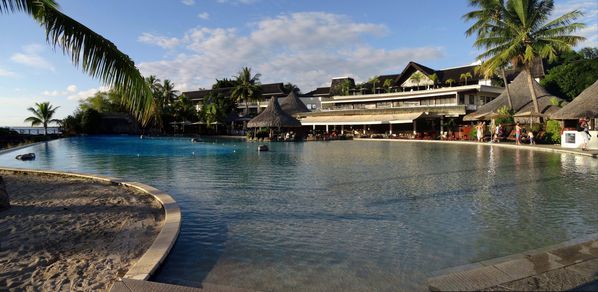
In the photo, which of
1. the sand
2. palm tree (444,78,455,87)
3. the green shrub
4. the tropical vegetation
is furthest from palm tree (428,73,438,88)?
the sand

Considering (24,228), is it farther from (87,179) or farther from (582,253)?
(582,253)

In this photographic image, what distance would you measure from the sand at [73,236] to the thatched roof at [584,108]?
22.9m

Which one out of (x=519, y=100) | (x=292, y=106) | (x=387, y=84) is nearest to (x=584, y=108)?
(x=519, y=100)

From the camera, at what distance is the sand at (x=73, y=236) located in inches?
157

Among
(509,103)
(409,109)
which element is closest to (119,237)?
(509,103)

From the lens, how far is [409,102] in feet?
141

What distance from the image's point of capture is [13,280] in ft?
12.8

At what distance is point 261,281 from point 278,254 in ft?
2.72

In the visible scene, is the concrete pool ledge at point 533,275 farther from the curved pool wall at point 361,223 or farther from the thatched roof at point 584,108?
the thatched roof at point 584,108

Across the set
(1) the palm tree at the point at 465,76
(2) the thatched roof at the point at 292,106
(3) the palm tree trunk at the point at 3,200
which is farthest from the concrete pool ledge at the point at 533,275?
(2) the thatched roof at the point at 292,106

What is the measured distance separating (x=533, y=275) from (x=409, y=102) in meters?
41.1

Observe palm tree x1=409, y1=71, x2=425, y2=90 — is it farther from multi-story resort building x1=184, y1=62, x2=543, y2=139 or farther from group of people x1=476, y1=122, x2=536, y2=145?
group of people x1=476, y1=122, x2=536, y2=145

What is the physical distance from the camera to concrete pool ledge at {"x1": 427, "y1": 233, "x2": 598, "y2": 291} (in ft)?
10.9

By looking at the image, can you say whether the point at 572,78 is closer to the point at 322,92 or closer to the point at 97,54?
the point at 322,92
